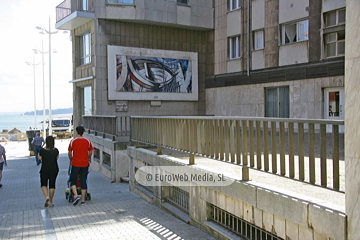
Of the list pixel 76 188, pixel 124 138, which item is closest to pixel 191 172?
pixel 76 188

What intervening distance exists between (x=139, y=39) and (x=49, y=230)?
15421 mm

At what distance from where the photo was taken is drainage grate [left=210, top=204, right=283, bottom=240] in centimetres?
498

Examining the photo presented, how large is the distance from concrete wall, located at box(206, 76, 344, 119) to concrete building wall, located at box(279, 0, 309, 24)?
2996 mm

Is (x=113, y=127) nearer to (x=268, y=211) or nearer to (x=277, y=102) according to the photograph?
(x=268, y=211)

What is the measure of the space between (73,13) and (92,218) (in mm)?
15125

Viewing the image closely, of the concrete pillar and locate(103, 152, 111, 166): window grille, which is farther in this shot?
locate(103, 152, 111, 166): window grille

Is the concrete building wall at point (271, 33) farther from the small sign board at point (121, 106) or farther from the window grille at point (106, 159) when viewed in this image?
the window grille at point (106, 159)

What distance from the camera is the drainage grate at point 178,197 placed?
289 inches

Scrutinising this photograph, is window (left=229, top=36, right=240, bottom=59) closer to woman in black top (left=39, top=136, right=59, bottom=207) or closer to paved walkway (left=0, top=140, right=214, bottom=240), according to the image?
paved walkway (left=0, top=140, right=214, bottom=240)

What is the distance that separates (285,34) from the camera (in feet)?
58.6

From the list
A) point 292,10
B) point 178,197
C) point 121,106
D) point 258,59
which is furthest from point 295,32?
point 178,197

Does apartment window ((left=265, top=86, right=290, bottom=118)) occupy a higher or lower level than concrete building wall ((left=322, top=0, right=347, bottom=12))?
lower

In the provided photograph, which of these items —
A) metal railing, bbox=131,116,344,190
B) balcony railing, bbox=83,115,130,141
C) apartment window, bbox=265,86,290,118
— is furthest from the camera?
apartment window, bbox=265,86,290,118

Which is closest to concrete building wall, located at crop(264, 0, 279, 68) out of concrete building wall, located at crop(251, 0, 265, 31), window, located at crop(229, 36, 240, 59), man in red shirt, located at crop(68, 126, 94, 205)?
concrete building wall, located at crop(251, 0, 265, 31)
